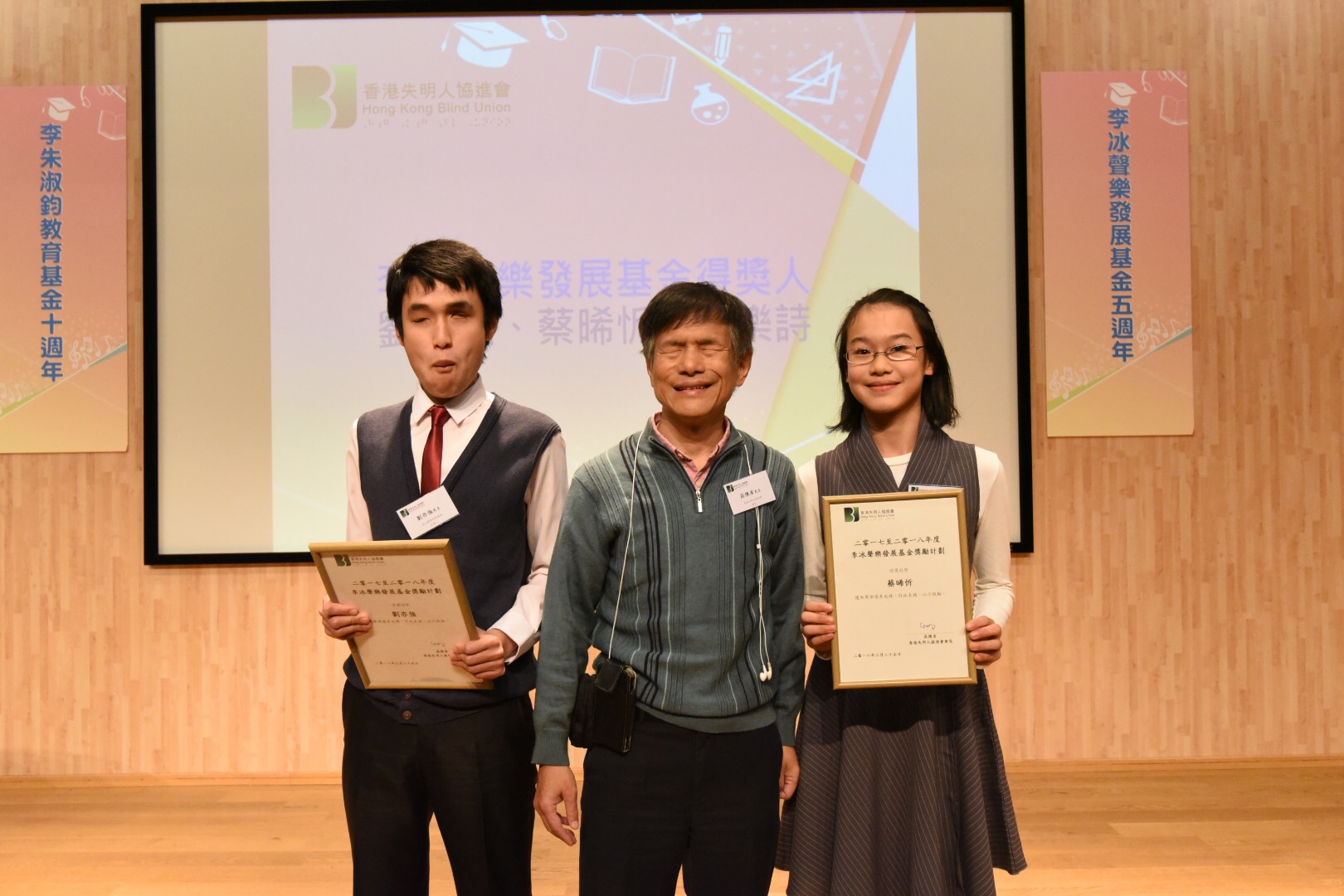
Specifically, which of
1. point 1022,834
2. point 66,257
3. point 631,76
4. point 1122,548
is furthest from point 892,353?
point 66,257

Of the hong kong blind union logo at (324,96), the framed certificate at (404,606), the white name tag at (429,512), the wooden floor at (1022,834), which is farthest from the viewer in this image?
the hong kong blind union logo at (324,96)

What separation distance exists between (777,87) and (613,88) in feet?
1.94

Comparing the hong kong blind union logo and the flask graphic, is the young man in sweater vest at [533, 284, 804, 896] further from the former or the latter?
the hong kong blind union logo

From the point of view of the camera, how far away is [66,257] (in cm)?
Result: 354

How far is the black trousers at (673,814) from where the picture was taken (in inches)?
60.9

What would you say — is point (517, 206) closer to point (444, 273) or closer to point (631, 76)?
point (631, 76)

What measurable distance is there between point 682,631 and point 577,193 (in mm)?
2333

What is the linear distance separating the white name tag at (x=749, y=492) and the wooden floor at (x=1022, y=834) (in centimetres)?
149

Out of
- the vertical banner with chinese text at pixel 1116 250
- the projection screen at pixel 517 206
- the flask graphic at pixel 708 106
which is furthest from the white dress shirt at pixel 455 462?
the vertical banner with chinese text at pixel 1116 250

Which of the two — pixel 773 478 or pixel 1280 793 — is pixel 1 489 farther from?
pixel 1280 793

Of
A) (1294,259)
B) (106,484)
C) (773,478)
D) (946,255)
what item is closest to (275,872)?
(106,484)

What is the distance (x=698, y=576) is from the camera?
1.58 meters

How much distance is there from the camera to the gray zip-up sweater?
1.56 metres

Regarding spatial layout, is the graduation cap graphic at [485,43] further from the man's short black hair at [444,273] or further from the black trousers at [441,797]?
the black trousers at [441,797]
